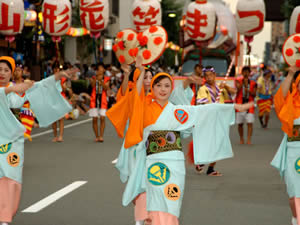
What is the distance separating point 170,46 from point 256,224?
159 ft

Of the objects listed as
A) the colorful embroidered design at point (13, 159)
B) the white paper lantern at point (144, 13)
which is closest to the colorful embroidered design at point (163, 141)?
the colorful embroidered design at point (13, 159)

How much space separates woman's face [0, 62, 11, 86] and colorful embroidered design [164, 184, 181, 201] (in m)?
2.12

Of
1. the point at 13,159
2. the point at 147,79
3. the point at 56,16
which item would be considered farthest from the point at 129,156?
the point at 56,16

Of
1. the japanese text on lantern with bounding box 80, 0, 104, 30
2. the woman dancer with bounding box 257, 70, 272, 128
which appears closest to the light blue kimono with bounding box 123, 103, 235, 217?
the woman dancer with bounding box 257, 70, 272, 128

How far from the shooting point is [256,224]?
24.5ft

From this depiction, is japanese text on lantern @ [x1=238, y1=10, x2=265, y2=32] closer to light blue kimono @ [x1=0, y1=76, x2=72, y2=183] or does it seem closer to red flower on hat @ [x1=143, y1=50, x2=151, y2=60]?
light blue kimono @ [x1=0, y1=76, x2=72, y2=183]

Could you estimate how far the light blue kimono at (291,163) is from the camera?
678 cm

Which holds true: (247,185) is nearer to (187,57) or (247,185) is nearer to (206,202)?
(206,202)

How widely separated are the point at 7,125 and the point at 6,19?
471 inches

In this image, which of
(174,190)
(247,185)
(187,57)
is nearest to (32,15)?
(187,57)

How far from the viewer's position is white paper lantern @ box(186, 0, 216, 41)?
856 inches

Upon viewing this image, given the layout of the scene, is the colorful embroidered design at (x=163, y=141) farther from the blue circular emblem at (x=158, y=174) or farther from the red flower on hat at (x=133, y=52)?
the red flower on hat at (x=133, y=52)

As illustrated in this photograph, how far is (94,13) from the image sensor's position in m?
21.7

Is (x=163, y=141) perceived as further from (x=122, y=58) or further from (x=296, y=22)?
(x=296, y=22)
